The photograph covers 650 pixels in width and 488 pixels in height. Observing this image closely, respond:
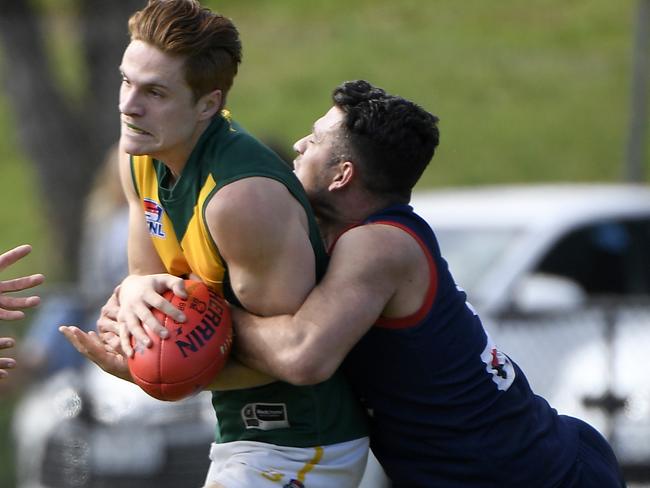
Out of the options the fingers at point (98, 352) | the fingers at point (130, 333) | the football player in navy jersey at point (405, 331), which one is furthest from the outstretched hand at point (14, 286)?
the football player in navy jersey at point (405, 331)

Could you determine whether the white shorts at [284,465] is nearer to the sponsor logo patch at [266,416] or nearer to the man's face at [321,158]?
the sponsor logo patch at [266,416]

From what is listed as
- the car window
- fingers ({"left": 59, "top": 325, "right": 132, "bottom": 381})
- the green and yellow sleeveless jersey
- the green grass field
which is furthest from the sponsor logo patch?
the green grass field

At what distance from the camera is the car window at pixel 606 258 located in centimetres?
880

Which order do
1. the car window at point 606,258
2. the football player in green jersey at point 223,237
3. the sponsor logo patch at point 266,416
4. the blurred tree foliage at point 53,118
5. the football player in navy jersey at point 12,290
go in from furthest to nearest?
the blurred tree foliage at point 53,118, the car window at point 606,258, the football player in navy jersey at point 12,290, the sponsor logo patch at point 266,416, the football player in green jersey at point 223,237

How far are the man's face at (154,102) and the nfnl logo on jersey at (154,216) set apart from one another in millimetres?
255

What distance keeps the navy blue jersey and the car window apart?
458cm

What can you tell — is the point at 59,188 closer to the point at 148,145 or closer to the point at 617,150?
the point at 617,150

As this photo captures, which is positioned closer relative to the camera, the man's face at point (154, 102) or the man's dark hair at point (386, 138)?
the man's face at point (154, 102)

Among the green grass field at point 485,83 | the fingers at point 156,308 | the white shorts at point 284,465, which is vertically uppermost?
the fingers at point 156,308

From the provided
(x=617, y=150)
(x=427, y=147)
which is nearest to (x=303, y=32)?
(x=617, y=150)

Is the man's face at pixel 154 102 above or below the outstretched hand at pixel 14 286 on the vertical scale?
above

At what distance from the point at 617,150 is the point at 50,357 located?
9727mm

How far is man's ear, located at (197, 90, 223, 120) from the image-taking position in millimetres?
3875

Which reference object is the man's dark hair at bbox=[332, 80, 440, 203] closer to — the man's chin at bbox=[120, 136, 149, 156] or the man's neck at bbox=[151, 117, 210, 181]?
the man's neck at bbox=[151, 117, 210, 181]
